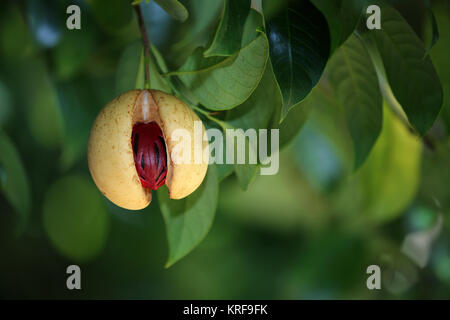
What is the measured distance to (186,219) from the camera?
256 mm

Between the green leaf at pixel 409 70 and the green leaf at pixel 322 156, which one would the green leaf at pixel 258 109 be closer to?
the green leaf at pixel 409 70

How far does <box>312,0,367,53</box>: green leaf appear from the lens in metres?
0.21

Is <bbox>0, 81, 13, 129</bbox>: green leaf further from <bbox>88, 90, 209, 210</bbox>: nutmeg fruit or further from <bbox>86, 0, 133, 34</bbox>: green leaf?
<bbox>88, 90, 209, 210</bbox>: nutmeg fruit

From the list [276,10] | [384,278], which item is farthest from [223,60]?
[384,278]

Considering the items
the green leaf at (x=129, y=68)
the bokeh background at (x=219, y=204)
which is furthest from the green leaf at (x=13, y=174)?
the green leaf at (x=129, y=68)

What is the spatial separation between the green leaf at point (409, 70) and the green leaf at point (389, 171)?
0.55 ft

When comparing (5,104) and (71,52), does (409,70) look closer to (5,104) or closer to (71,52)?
(71,52)

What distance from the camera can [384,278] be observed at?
0.52 metres

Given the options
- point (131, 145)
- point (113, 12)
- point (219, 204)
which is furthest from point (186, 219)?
point (219, 204)

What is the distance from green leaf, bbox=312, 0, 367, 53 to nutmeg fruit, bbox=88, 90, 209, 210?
7cm

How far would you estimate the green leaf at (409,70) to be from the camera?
24cm

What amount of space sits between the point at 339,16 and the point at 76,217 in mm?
343
